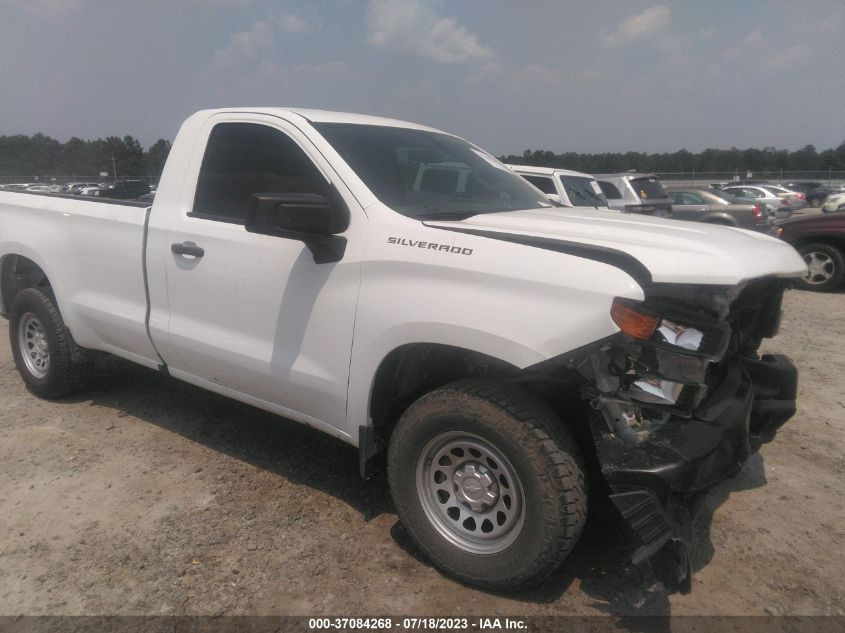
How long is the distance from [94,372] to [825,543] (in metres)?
4.94

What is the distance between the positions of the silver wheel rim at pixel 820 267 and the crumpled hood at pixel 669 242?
7776 millimetres

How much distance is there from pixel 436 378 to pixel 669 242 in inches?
47.7

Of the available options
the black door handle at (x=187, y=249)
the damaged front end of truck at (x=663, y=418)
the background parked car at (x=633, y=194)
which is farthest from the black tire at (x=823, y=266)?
the black door handle at (x=187, y=249)

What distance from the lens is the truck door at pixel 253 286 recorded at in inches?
119

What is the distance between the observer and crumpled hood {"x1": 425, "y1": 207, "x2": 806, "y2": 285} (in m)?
2.36

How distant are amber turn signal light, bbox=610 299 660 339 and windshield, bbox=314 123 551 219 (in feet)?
3.62

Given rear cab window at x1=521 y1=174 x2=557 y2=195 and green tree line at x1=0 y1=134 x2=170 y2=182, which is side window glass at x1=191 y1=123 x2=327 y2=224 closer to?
rear cab window at x1=521 y1=174 x2=557 y2=195

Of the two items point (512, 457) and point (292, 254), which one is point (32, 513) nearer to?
point (292, 254)

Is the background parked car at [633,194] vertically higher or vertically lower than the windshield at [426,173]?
lower

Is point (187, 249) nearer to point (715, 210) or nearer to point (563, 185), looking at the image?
point (563, 185)

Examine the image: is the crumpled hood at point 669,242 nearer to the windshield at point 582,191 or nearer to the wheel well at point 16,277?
the wheel well at point 16,277

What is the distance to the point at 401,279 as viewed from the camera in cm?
277

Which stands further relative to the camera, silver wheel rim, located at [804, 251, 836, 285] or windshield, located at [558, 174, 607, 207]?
windshield, located at [558, 174, 607, 207]

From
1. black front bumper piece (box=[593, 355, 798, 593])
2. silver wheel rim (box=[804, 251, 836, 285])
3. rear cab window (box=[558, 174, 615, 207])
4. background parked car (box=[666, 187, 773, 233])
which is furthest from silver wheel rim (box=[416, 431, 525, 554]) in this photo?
background parked car (box=[666, 187, 773, 233])
